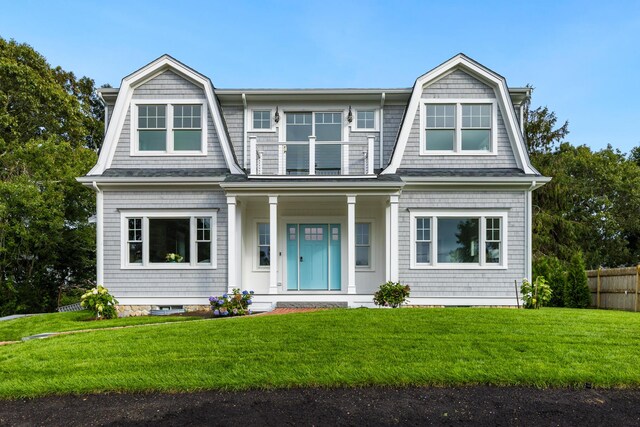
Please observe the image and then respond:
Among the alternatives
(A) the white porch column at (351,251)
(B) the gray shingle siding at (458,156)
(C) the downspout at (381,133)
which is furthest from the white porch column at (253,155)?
(B) the gray shingle siding at (458,156)

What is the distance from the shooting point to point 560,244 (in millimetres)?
22891

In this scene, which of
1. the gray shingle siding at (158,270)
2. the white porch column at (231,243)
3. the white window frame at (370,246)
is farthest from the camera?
the white window frame at (370,246)

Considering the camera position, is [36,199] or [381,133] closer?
[381,133]

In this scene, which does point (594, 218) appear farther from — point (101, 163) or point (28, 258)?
point (28, 258)

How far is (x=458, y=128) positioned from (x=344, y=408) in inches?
368

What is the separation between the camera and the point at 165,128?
37.6 ft

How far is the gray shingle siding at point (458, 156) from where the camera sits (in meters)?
11.4

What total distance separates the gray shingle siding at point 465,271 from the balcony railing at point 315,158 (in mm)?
1911

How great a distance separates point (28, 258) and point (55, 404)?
12.8 metres

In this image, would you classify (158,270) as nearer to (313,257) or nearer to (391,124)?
(313,257)

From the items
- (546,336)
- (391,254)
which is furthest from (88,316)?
(546,336)

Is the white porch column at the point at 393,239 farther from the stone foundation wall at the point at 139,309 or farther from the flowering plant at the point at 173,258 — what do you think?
the flowering plant at the point at 173,258

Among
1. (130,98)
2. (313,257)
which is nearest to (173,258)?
(313,257)

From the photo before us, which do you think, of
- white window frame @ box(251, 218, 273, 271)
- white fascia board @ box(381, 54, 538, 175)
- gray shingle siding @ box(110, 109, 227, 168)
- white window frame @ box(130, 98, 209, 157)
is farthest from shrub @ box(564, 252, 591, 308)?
white window frame @ box(130, 98, 209, 157)
